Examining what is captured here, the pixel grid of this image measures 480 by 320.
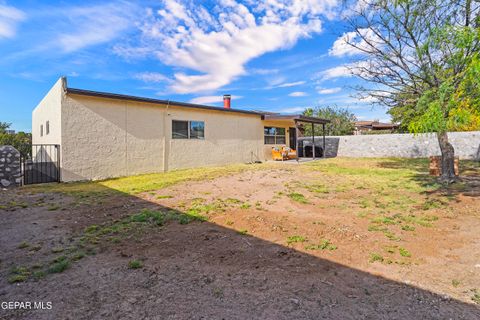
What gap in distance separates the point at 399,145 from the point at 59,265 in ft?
66.4

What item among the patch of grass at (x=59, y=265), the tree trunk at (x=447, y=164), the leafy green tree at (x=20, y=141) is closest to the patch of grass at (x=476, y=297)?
the patch of grass at (x=59, y=265)

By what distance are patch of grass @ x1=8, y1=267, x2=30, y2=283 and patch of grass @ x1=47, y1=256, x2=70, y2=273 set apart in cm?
22

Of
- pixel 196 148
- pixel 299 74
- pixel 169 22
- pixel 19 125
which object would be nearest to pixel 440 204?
pixel 196 148

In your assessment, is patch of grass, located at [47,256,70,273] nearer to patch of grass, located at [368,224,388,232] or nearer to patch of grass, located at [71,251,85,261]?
patch of grass, located at [71,251,85,261]

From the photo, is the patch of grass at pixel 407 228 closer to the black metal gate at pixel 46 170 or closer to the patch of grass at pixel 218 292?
the patch of grass at pixel 218 292

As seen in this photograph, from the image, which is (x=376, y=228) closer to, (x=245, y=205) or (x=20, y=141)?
(x=245, y=205)

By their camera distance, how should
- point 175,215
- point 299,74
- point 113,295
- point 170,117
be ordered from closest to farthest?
point 113,295 → point 175,215 → point 170,117 → point 299,74

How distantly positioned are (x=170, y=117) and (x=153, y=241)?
9398 mm

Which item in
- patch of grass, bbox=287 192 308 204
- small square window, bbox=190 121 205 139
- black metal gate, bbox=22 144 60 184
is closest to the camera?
patch of grass, bbox=287 192 308 204

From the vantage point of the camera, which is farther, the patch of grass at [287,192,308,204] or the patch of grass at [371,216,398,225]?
the patch of grass at [287,192,308,204]

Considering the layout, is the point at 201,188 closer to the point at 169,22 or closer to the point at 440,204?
the point at 440,204

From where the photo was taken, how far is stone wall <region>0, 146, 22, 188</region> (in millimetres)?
8648

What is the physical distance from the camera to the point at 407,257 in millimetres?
3521

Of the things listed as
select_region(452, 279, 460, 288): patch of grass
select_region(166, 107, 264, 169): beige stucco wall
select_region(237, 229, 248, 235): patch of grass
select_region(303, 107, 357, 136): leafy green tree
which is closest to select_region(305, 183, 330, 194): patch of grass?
select_region(237, 229, 248, 235): patch of grass
